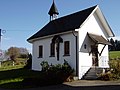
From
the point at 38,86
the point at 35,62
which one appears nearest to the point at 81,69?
the point at 38,86

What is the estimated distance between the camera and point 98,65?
83.0ft

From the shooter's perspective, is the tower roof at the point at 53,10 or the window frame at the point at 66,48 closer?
the window frame at the point at 66,48

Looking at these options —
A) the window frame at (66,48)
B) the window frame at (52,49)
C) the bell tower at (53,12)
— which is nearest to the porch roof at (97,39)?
the window frame at (66,48)

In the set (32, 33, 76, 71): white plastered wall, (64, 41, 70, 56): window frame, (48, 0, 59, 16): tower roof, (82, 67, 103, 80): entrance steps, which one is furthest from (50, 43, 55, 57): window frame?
(48, 0, 59, 16): tower roof

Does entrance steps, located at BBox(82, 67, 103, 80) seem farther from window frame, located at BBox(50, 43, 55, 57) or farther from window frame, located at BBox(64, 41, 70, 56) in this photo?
window frame, located at BBox(50, 43, 55, 57)

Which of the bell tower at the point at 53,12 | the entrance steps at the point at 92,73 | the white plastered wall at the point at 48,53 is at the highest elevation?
the bell tower at the point at 53,12

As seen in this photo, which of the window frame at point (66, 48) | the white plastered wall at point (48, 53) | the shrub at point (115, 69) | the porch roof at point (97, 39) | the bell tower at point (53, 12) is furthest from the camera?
the bell tower at point (53, 12)

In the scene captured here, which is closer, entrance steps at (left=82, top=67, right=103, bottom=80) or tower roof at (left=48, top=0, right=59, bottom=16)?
entrance steps at (left=82, top=67, right=103, bottom=80)

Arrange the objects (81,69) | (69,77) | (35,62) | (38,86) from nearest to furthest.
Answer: (38,86)
(69,77)
(81,69)
(35,62)

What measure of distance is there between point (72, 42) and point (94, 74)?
12.0ft

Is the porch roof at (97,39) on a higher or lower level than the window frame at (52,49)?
higher

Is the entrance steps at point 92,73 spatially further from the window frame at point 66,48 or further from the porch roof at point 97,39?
the window frame at point 66,48

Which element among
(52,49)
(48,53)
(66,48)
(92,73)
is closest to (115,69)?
(92,73)

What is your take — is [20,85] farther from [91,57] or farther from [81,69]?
[91,57]
